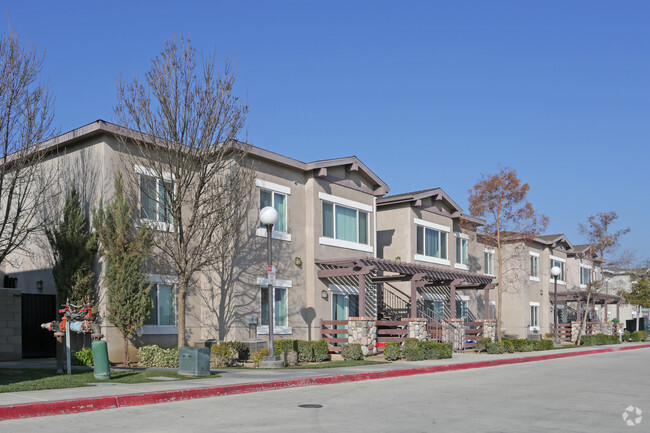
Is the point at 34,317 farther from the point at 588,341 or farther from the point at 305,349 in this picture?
the point at 588,341

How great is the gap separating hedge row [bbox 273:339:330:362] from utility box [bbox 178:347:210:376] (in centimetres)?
537

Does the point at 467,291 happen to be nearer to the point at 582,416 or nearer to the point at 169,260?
the point at 169,260

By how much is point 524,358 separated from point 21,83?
18.6 metres

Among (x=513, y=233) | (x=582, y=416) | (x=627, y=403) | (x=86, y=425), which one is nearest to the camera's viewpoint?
(x=86, y=425)

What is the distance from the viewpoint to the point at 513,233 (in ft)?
115

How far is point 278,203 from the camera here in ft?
78.7

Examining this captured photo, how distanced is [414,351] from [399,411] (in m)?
11.4

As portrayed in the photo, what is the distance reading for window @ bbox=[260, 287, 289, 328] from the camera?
22.9 m

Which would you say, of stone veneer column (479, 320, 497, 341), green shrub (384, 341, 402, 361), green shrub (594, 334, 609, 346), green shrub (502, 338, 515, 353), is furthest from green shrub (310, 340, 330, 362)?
green shrub (594, 334, 609, 346)

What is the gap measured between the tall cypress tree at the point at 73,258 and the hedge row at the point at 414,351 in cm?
945

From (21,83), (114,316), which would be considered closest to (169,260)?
(114,316)

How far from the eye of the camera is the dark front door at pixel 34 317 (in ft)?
65.9

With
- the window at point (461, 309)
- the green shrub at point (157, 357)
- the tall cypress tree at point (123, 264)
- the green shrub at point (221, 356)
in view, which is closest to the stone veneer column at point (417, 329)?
the green shrub at point (221, 356)

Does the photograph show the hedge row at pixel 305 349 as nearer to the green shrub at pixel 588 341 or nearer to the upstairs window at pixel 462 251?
the upstairs window at pixel 462 251
